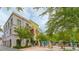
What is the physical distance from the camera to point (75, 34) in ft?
6.50

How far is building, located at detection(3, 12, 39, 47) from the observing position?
Result: 2.00 m

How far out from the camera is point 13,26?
2.01 meters

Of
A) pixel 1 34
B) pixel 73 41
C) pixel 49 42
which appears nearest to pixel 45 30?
pixel 49 42

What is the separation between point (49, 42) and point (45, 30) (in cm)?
13

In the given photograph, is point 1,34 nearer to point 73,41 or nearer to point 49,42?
point 49,42

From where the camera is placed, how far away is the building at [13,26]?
2.00 metres
